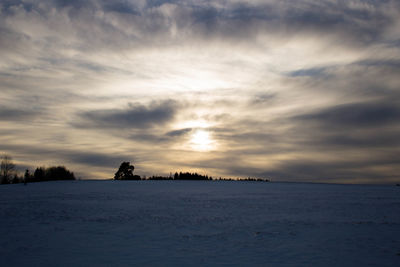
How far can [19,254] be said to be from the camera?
963cm

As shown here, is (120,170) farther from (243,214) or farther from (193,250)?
(193,250)

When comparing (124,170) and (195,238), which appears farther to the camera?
(124,170)

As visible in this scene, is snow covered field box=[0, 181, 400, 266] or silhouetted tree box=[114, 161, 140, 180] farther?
silhouetted tree box=[114, 161, 140, 180]

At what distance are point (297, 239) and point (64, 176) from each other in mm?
77820

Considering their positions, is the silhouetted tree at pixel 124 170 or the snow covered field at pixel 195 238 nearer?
the snow covered field at pixel 195 238

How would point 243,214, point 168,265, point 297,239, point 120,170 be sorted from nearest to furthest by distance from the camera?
1. point 168,265
2. point 297,239
3. point 243,214
4. point 120,170

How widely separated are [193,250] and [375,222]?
1028 cm

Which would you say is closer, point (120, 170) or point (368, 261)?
point (368, 261)

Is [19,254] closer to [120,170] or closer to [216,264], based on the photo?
[216,264]

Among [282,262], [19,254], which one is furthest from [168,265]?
[19,254]

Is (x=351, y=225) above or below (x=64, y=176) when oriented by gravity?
below

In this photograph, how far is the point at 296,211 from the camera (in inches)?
754

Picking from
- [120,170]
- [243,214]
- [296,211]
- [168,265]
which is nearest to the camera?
[168,265]

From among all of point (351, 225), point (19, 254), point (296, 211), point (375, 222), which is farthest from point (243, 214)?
point (19, 254)
